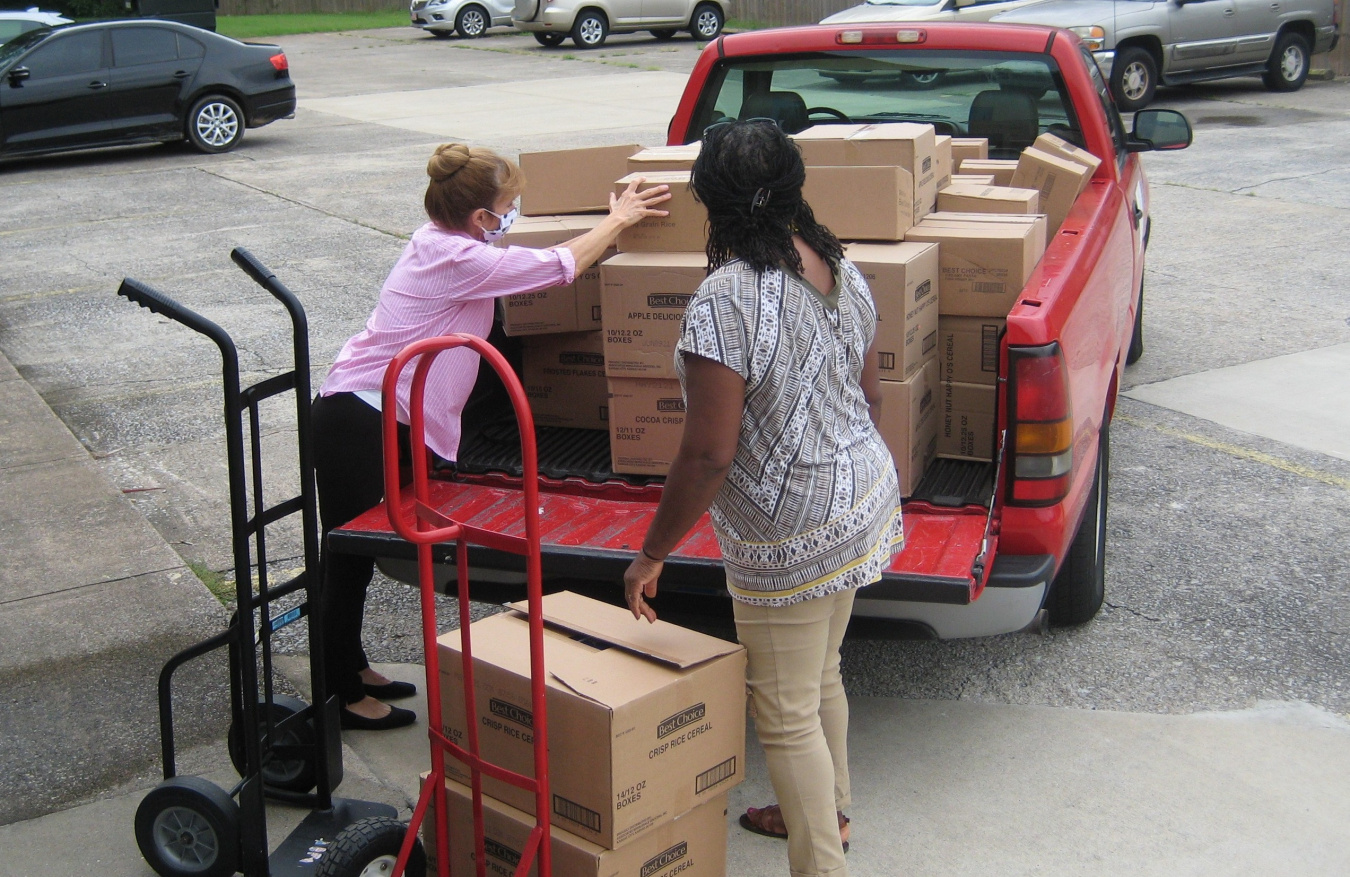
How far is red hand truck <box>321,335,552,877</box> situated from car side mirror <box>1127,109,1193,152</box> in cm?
404

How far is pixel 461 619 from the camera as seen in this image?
2.59m

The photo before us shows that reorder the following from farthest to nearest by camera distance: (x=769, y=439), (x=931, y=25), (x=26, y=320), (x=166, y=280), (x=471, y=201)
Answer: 1. (x=166, y=280)
2. (x=26, y=320)
3. (x=931, y=25)
4. (x=471, y=201)
5. (x=769, y=439)

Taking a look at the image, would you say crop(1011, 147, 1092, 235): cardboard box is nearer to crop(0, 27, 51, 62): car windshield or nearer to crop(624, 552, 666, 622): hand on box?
crop(624, 552, 666, 622): hand on box

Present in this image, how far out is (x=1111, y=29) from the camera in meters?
15.9

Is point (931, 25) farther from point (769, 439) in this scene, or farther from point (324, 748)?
point (324, 748)

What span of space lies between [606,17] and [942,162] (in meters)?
24.2

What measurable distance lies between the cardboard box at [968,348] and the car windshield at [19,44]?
13683 millimetres

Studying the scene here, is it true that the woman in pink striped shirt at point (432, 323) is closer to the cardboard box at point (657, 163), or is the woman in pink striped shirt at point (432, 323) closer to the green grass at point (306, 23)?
the cardboard box at point (657, 163)

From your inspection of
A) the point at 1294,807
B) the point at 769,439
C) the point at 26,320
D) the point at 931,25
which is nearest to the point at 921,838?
the point at 1294,807

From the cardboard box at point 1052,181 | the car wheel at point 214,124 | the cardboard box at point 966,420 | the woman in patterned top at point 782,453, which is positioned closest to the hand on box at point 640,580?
the woman in patterned top at point 782,453

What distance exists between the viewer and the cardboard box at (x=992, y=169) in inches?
194

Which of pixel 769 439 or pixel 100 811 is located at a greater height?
pixel 769 439

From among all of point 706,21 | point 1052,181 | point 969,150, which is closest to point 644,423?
point 1052,181

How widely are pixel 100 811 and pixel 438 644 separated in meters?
1.31
